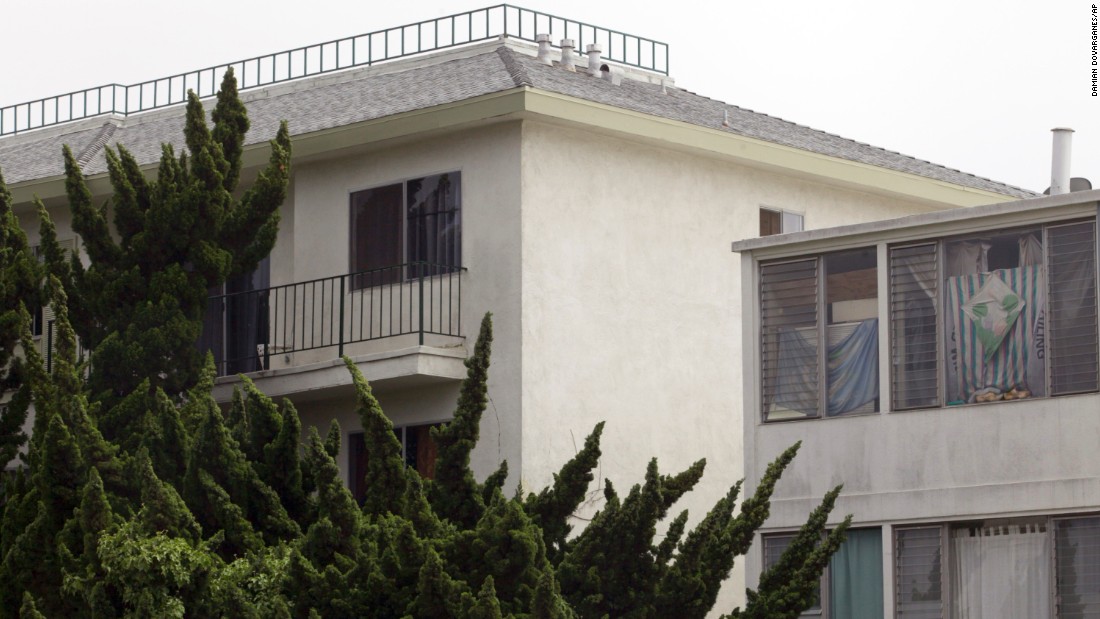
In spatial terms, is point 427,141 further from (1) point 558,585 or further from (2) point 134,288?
(1) point 558,585

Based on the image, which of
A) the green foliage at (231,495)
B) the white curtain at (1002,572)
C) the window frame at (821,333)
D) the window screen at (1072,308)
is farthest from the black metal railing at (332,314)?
the window screen at (1072,308)

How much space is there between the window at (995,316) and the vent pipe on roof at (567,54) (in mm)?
6885

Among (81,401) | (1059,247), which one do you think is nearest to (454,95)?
(81,401)

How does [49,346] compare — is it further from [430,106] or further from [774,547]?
[774,547]

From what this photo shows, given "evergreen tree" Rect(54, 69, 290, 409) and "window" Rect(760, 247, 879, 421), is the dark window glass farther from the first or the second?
"window" Rect(760, 247, 879, 421)

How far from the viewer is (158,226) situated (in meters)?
21.3

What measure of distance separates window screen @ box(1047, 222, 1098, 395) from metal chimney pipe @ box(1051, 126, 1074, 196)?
3.58 m

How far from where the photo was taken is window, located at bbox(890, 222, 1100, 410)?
17.7 metres

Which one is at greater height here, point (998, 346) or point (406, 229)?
point (406, 229)

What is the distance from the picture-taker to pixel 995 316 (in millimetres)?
18141

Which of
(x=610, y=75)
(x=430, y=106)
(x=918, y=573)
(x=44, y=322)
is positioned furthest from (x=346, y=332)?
(x=918, y=573)

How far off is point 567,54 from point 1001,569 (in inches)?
369

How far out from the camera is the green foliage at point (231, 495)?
53.9ft

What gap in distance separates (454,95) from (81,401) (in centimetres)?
538
